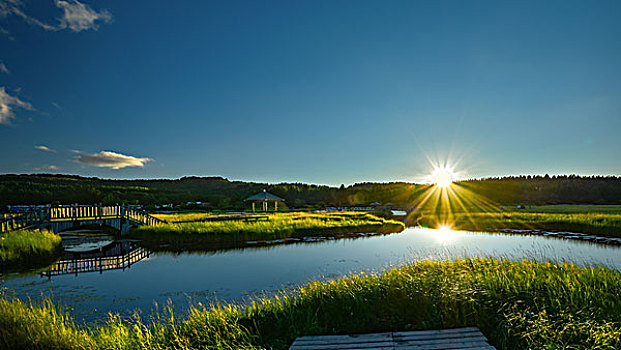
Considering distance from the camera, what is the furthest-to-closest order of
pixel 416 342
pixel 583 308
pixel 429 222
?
pixel 429 222 → pixel 583 308 → pixel 416 342

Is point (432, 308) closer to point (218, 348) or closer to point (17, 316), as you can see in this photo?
point (218, 348)

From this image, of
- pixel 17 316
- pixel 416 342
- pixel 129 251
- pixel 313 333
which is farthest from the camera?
pixel 129 251

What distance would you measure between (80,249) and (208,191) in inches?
4873

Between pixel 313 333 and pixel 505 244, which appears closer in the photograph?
pixel 313 333

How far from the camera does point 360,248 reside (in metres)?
20.4

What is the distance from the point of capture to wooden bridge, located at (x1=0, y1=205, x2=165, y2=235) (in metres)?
20.3

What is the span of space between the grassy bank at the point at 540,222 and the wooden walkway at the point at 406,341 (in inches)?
998

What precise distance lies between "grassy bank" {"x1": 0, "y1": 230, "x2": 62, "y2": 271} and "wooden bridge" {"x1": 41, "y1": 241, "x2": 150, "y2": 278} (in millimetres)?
713

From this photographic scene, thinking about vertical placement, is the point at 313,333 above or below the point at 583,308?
below

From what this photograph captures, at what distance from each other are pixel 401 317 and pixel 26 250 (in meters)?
17.9

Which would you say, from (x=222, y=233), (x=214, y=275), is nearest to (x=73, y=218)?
(x=222, y=233)

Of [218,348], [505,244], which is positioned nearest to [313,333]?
[218,348]

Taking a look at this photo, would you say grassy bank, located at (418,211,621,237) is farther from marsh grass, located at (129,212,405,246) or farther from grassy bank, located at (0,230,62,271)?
grassy bank, located at (0,230,62,271)

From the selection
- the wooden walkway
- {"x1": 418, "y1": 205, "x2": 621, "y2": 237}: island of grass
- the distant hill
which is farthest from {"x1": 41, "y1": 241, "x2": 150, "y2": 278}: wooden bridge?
the distant hill
